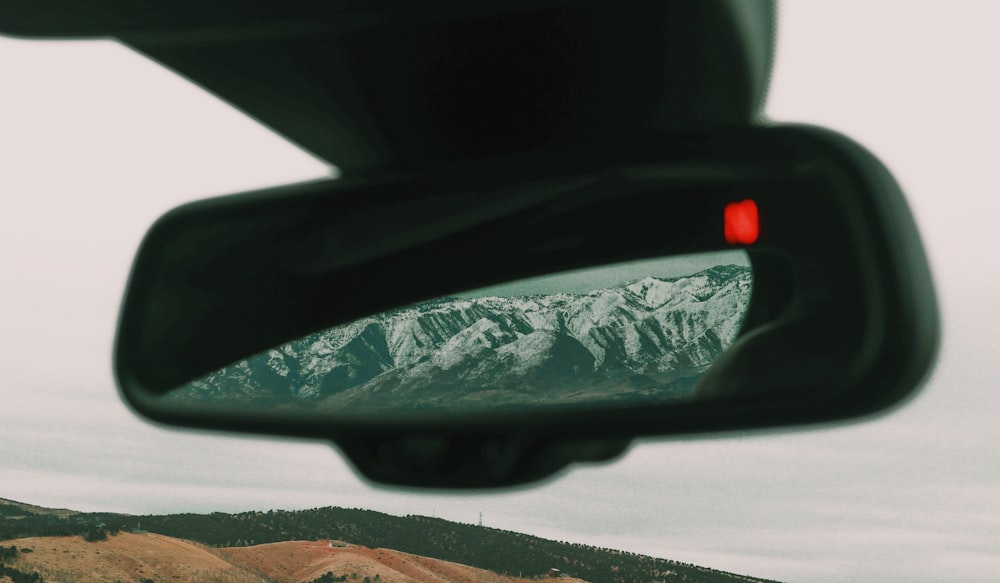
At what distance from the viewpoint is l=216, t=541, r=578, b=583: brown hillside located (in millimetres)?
112250

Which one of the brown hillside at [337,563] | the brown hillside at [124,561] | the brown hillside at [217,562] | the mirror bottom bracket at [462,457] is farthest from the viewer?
the brown hillside at [337,563]

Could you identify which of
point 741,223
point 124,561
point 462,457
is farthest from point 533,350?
point 124,561

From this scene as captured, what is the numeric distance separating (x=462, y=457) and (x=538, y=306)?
1.59 feet

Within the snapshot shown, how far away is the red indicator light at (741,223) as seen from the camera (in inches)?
107

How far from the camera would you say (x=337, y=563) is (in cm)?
11356

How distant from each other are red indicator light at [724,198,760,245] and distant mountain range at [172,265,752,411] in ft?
0.35

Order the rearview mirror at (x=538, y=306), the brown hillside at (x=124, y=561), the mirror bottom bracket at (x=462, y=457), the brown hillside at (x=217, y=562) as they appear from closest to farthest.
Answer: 1. the rearview mirror at (x=538, y=306)
2. the mirror bottom bracket at (x=462, y=457)
3. the brown hillside at (x=124, y=561)
4. the brown hillside at (x=217, y=562)

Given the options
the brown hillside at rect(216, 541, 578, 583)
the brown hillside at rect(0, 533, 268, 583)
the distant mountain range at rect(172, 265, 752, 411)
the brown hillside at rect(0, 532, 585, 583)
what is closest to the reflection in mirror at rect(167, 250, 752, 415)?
the distant mountain range at rect(172, 265, 752, 411)

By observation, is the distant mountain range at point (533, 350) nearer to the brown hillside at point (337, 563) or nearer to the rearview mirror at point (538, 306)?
the rearview mirror at point (538, 306)

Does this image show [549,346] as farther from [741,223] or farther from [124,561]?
[124,561]

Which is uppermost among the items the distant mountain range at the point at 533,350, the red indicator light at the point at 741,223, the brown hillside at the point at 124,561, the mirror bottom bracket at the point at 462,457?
the red indicator light at the point at 741,223

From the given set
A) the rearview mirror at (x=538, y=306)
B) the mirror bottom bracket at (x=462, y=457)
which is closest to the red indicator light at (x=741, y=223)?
the rearview mirror at (x=538, y=306)

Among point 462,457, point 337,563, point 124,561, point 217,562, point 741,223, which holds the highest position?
point 741,223

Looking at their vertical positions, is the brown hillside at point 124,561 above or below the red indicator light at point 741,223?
below
